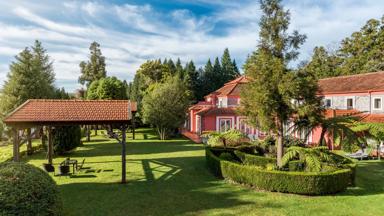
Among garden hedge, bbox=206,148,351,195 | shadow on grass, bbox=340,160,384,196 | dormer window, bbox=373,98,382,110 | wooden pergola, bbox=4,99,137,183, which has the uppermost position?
dormer window, bbox=373,98,382,110

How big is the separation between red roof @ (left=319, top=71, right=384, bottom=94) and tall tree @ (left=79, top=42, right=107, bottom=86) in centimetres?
3909

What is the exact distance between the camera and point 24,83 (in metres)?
23.1

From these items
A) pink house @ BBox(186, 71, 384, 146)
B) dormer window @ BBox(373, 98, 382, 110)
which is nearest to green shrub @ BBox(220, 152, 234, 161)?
pink house @ BBox(186, 71, 384, 146)

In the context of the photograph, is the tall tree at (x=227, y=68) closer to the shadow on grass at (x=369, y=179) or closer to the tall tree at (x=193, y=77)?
the tall tree at (x=193, y=77)

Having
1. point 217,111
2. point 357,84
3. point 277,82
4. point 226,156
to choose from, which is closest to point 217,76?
point 217,111

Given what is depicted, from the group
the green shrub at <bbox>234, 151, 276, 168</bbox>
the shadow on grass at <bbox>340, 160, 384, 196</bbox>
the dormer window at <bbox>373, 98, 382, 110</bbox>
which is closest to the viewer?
the shadow on grass at <bbox>340, 160, 384, 196</bbox>

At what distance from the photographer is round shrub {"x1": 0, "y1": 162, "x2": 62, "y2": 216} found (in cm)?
642

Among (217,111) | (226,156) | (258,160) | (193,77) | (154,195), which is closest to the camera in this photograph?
(154,195)

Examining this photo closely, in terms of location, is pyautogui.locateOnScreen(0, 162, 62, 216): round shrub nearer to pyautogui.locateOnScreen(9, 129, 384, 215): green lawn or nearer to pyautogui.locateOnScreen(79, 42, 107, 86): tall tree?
pyautogui.locateOnScreen(9, 129, 384, 215): green lawn

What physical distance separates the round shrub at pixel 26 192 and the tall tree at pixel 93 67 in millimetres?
46000

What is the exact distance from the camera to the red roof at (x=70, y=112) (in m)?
12.6

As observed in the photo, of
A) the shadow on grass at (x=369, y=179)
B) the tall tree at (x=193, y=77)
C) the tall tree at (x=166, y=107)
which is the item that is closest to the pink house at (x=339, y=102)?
the tall tree at (x=166, y=107)

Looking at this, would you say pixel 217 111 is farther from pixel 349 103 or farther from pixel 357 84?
pixel 357 84

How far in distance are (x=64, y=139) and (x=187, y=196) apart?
13.9 m
